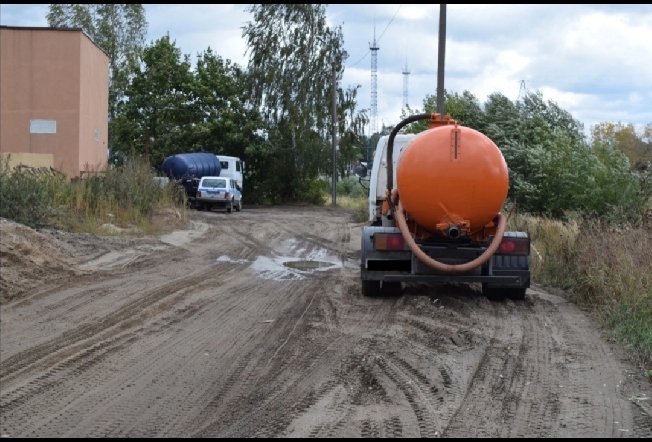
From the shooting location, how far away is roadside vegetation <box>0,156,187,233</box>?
53.1 feet

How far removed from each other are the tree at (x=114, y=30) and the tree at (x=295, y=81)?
31.3 feet

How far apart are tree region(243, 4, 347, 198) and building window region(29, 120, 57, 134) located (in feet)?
73.8

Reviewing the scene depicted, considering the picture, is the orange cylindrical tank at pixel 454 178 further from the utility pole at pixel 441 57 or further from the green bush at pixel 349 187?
the green bush at pixel 349 187

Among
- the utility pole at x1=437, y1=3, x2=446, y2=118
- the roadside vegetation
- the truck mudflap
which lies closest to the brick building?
the roadside vegetation

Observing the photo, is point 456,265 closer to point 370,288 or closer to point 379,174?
point 370,288

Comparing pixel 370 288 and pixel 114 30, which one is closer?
pixel 370 288

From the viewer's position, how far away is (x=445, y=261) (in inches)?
439

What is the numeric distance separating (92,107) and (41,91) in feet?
8.76

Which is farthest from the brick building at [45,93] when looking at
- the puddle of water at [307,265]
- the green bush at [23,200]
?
the puddle of water at [307,265]

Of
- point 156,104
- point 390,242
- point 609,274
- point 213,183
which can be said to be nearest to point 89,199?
point 390,242

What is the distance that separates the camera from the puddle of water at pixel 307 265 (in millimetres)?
16242

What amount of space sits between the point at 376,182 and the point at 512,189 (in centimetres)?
1027

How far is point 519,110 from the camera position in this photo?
28.5 meters

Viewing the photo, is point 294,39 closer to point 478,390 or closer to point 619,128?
point 619,128
